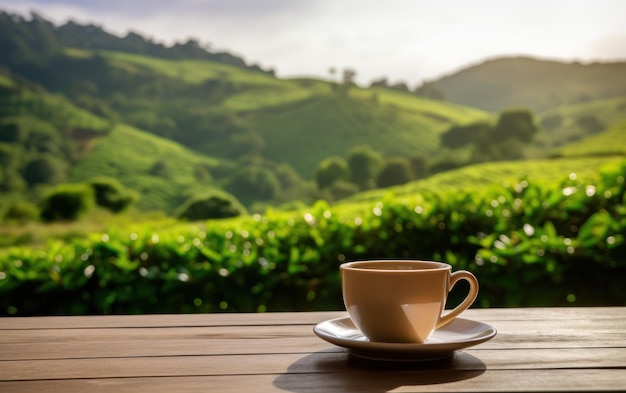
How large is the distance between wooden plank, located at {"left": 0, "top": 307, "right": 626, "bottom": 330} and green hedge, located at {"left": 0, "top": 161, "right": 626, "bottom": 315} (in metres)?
0.91

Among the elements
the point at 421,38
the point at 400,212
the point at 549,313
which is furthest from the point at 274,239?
the point at 421,38

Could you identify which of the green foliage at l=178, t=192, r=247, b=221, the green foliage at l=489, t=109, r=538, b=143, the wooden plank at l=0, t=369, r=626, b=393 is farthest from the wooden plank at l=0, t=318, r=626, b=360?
the green foliage at l=489, t=109, r=538, b=143

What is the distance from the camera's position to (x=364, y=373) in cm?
76

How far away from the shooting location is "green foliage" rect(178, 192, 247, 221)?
7230 millimetres

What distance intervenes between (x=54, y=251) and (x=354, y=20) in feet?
29.2

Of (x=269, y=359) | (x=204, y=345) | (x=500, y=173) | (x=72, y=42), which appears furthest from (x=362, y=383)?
(x=72, y=42)

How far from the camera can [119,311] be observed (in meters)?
2.16

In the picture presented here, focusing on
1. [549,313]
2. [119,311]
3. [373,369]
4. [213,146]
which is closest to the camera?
[373,369]

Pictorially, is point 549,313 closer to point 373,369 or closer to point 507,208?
point 373,369

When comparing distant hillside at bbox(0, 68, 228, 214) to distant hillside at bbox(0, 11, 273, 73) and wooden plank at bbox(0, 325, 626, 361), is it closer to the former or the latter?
distant hillside at bbox(0, 11, 273, 73)

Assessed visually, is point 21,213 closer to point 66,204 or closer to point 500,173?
point 66,204

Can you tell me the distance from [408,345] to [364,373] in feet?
0.22

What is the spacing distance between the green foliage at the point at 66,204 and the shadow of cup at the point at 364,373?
21.4 feet

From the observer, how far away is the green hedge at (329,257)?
208 cm
